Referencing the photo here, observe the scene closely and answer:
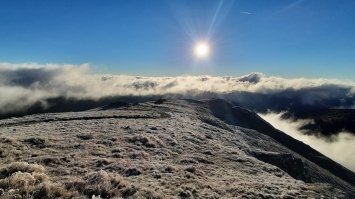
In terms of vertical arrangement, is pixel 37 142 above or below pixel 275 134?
above

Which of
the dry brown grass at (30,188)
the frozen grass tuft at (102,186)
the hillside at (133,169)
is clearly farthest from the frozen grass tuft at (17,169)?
the frozen grass tuft at (102,186)

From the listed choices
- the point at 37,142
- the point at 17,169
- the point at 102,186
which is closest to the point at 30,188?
the point at 102,186

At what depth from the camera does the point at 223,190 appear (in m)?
24.3

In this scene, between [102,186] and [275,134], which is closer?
[102,186]

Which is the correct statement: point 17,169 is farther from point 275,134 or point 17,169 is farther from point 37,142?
point 275,134

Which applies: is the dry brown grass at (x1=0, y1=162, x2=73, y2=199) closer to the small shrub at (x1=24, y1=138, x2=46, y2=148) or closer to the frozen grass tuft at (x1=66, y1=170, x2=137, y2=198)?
the frozen grass tuft at (x1=66, y1=170, x2=137, y2=198)

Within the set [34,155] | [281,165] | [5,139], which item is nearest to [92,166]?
[34,155]

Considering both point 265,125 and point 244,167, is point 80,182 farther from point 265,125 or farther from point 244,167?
point 265,125

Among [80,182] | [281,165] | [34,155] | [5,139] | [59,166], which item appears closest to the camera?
[80,182]

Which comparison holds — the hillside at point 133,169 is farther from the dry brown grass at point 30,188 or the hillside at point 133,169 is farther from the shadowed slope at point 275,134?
the shadowed slope at point 275,134

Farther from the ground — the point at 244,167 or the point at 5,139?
the point at 5,139

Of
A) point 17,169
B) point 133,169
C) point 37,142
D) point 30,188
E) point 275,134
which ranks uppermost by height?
point 17,169

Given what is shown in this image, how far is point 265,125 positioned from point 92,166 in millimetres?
118309

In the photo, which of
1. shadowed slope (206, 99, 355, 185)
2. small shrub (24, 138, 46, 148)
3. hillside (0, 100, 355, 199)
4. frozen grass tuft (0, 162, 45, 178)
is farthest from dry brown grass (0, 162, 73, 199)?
shadowed slope (206, 99, 355, 185)
